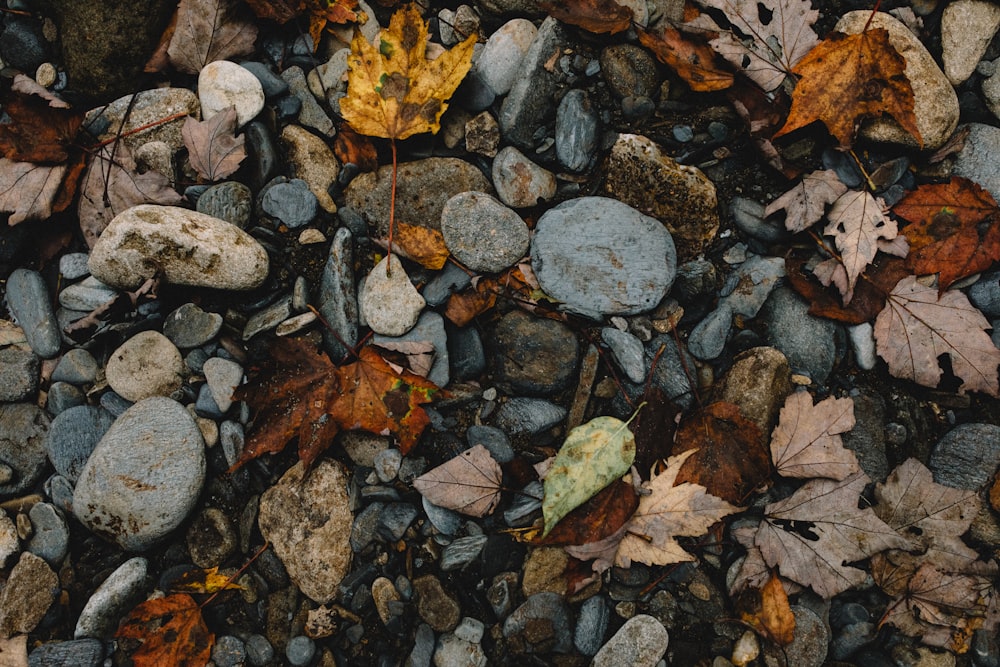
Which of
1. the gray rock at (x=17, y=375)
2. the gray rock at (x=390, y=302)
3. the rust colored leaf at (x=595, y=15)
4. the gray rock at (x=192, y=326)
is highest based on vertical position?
the rust colored leaf at (x=595, y=15)

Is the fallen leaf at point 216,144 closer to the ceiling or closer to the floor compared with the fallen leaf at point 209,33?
closer to the floor

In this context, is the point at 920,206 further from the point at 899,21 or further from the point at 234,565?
the point at 234,565

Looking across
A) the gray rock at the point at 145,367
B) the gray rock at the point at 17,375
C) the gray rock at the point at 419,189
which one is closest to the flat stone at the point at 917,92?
the gray rock at the point at 419,189

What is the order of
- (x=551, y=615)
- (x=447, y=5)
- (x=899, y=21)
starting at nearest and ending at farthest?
(x=551, y=615) < (x=899, y=21) < (x=447, y=5)

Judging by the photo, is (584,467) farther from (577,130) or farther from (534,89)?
(534,89)

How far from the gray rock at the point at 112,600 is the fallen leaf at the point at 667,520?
1.93 metres

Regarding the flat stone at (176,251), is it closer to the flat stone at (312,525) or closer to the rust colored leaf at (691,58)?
the flat stone at (312,525)

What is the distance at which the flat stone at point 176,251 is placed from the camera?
257 centimetres

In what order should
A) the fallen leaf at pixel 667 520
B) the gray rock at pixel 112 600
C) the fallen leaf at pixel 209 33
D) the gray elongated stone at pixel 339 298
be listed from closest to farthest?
1. the fallen leaf at pixel 667 520
2. the gray rock at pixel 112 600
3. the gray elongated stone at pixel 339 298
4. the fallen leaf at pixel 209 33

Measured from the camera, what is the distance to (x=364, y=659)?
102 inches

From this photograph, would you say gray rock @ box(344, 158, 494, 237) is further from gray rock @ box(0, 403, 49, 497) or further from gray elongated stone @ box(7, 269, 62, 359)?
gray rock @ box(0, 403, 49, 497)

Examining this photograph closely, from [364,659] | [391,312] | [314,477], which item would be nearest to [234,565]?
[314,477]

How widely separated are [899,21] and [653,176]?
1.21 meters

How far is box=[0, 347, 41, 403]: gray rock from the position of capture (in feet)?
9.27
